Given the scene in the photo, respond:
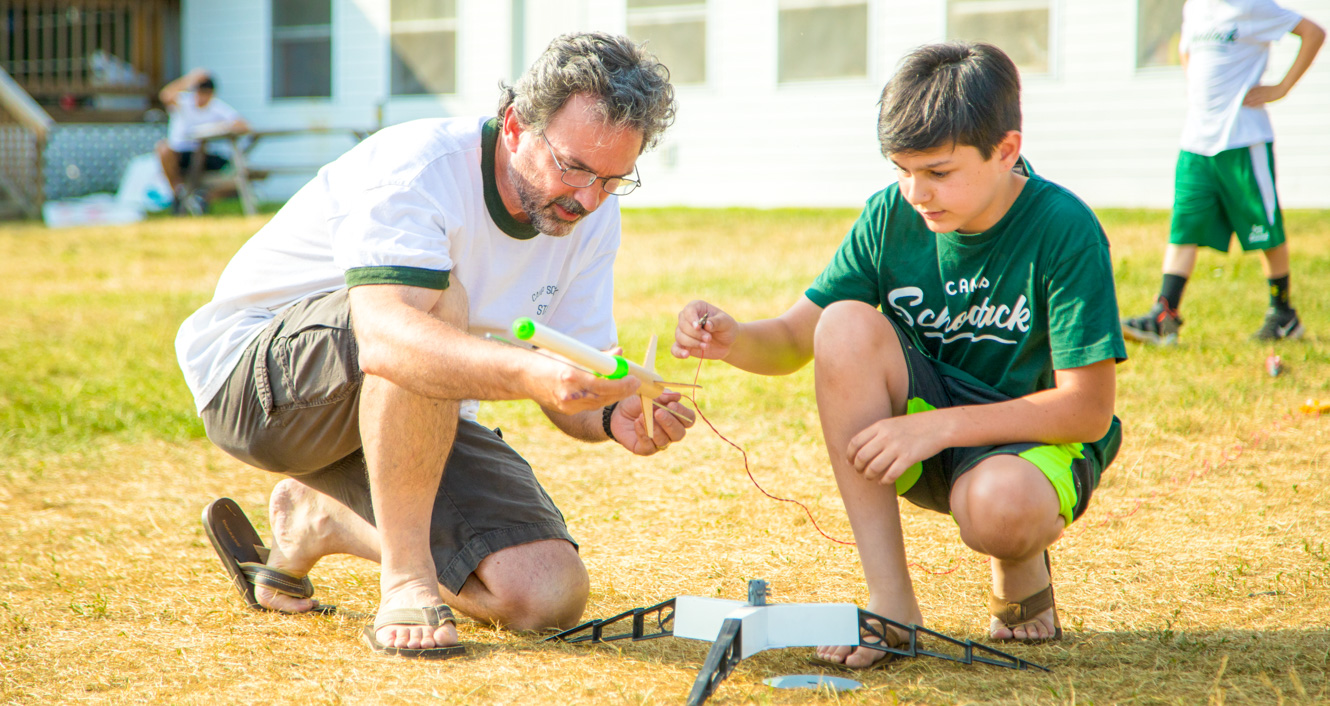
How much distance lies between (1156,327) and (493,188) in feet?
12.5

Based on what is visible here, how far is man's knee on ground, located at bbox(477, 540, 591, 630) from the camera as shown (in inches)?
97.0

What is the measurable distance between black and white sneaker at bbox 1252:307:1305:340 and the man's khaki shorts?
154 inches

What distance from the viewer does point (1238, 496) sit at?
10.9ft

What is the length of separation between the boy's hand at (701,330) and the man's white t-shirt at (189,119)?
12558 millimetres

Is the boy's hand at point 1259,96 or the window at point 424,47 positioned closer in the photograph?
the boy's hand at point 1259,96

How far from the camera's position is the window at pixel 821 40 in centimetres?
1223

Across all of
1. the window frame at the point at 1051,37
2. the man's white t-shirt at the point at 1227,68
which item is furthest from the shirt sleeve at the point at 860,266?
the window frame at the point at 1051,37

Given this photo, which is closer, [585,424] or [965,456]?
[965,456]

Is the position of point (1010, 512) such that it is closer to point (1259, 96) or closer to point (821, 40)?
point (1259, 96)

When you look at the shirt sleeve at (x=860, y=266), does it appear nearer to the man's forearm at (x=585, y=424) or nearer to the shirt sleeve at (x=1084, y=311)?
the shirt sleeve at (x=1084, y=311)

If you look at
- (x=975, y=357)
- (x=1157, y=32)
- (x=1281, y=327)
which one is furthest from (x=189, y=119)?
(x=975, y=357)

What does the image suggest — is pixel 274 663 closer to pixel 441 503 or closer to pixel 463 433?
pixel 441 503

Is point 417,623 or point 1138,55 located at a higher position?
point 1138,55

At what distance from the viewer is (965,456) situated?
7.48 feet
